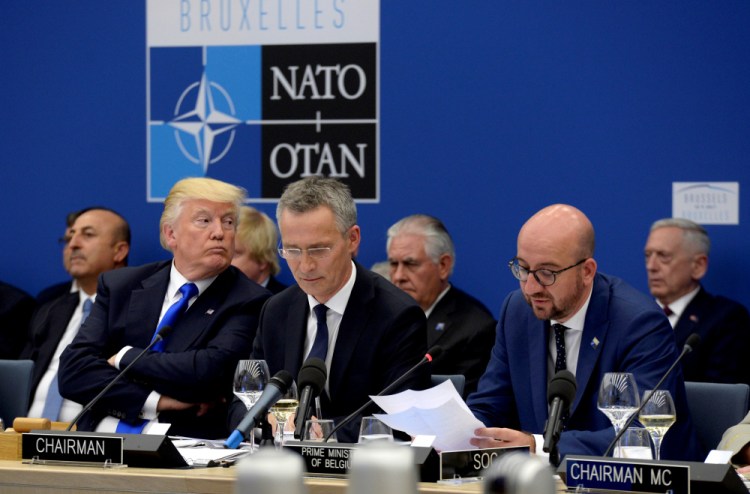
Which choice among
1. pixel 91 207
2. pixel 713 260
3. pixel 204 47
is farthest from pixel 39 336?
pixel 713 260

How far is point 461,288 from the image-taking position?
6.61m

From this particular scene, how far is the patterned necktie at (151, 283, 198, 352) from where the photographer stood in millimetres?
4559

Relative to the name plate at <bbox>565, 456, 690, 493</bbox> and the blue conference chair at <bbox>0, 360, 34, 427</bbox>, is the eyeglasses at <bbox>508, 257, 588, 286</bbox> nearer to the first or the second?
the name plate at <bbox>565, 456, 690, 493</bbox>

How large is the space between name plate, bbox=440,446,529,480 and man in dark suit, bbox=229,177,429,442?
1055 millimetres

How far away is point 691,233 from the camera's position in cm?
605

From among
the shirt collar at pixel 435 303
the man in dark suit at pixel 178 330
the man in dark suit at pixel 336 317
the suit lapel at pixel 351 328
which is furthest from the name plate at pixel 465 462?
the shirt collar at pixel 435 303

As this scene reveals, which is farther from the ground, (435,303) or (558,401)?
(558,401)

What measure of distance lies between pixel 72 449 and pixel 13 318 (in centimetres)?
409

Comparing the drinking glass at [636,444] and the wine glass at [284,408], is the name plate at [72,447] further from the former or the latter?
the drinking glass at [636,444]

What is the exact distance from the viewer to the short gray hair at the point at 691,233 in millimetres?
6035

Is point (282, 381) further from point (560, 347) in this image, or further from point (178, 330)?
point (178, 330)

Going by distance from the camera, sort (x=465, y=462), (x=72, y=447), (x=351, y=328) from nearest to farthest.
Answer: (x=465, y=462) → (x=72, y=447) → (x=351, y=328)

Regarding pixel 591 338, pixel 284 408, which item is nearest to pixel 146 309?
pixel 284 408

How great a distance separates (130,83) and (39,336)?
1557 millimetres
